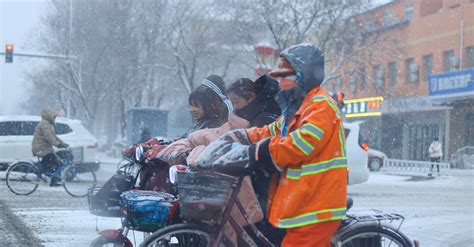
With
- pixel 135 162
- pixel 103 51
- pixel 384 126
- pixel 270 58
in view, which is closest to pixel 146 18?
pixel 103 51

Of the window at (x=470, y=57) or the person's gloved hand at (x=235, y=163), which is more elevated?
the window at (x=470, y=57)

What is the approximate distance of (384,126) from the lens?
41.8 m

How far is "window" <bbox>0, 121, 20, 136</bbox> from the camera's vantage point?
1661 centimetres

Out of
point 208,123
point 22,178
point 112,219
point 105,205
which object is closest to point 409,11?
point 22,178

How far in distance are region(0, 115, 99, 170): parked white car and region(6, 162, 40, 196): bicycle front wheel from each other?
11.5ft

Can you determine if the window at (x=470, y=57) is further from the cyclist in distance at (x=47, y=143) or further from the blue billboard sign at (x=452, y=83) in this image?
the cyclist in distance at (x=47, y=143)

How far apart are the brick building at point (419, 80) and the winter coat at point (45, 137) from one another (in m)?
16.7

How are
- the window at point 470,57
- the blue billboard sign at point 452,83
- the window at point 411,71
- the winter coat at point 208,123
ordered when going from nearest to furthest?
the winter coat at point 208,123 < the blue billboard sign at point 452,83 < the window at point 470,57 < the window at point 411,71

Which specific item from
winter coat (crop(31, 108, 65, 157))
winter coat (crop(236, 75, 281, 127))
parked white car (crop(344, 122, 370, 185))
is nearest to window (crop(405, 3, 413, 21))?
parked white car (crop(344, 122, 370, 185))

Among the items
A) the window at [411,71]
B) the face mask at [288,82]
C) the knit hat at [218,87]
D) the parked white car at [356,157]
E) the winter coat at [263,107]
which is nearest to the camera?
the face mask at [288,82]

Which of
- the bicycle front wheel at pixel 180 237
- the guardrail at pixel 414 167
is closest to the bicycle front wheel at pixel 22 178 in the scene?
the bicycle front wheel at pixel 180 237

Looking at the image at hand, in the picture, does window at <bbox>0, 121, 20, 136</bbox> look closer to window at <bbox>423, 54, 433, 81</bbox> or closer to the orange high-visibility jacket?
the orange high-visibility jacket

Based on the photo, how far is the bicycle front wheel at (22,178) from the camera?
12609 mm

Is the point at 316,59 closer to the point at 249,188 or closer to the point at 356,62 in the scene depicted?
the point at 249,188
